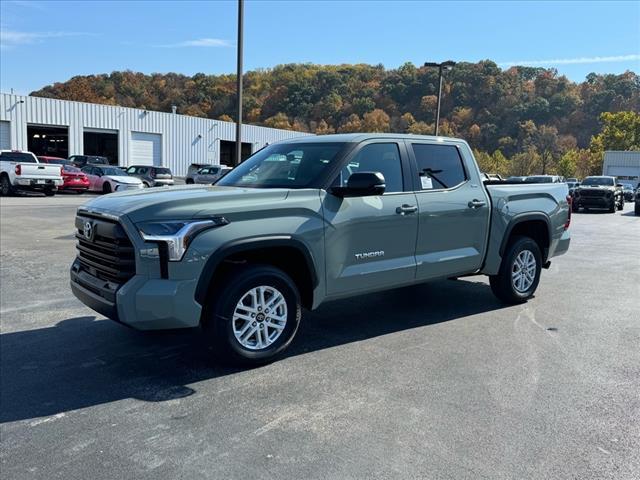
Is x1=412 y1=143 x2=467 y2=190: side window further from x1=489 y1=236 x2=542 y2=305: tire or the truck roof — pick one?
x1=489 y1=236 x2=542 y2=305: tire

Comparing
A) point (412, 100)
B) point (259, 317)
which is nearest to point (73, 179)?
point (259, 317)

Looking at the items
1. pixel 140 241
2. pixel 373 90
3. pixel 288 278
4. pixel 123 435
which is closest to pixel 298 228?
pixel 288 278

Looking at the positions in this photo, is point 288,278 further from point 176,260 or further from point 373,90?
point 373,90

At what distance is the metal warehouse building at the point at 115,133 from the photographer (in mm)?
35844

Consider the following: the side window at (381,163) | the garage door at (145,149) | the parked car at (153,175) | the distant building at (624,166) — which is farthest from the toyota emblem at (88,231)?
the distant building at (624,166)

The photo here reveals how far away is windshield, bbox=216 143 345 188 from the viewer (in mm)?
5043

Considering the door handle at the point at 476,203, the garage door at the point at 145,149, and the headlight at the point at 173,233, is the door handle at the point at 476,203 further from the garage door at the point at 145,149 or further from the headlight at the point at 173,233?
the garage door at the point at 145,149

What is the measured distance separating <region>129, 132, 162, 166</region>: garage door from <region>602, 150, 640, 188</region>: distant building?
139 ft

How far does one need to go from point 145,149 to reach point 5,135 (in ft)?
34.3

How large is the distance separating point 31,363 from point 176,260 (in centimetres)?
173

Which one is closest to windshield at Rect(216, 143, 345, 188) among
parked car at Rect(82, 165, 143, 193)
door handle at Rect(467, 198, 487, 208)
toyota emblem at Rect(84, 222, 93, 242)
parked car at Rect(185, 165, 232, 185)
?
toyota emblem at Rect(84, 222, 93, 242)

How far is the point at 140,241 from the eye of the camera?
13.2 ft

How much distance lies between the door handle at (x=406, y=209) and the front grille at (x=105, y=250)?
246cm

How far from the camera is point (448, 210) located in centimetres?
577
